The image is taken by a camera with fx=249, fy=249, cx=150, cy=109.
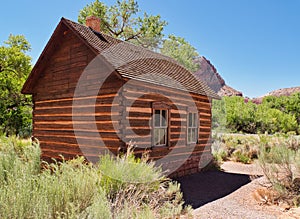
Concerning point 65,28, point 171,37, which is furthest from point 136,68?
point 171,37

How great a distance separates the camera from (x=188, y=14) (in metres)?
17.0

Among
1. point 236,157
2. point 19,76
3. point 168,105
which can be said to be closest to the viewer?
point 168,105

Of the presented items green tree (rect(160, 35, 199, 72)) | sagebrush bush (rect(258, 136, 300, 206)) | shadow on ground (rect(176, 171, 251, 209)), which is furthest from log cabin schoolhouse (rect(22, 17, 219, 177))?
green tree (rect(160, 35, 199, 72))

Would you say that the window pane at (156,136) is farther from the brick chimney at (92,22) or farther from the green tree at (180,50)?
the green tree at (180,50)

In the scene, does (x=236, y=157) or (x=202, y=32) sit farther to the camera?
(x=202, y=32)

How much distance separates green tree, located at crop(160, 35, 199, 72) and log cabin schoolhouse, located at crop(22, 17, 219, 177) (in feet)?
62.0

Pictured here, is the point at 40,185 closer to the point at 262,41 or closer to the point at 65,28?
the point at 65,28

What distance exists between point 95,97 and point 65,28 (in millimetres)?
3147

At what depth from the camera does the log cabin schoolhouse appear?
26.0 feet

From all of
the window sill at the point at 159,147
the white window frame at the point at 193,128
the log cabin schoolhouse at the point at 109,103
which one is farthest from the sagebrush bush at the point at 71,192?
the white window frame at the point at 193,128

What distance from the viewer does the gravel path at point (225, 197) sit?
579 cm

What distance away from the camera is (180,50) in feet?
101

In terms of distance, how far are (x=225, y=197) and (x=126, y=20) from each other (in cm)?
2242

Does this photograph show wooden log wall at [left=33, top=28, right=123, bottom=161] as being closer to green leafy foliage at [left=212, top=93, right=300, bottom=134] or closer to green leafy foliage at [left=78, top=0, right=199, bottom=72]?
green leafy foliage at [left=78, top=0, right=199, bottom=72]
